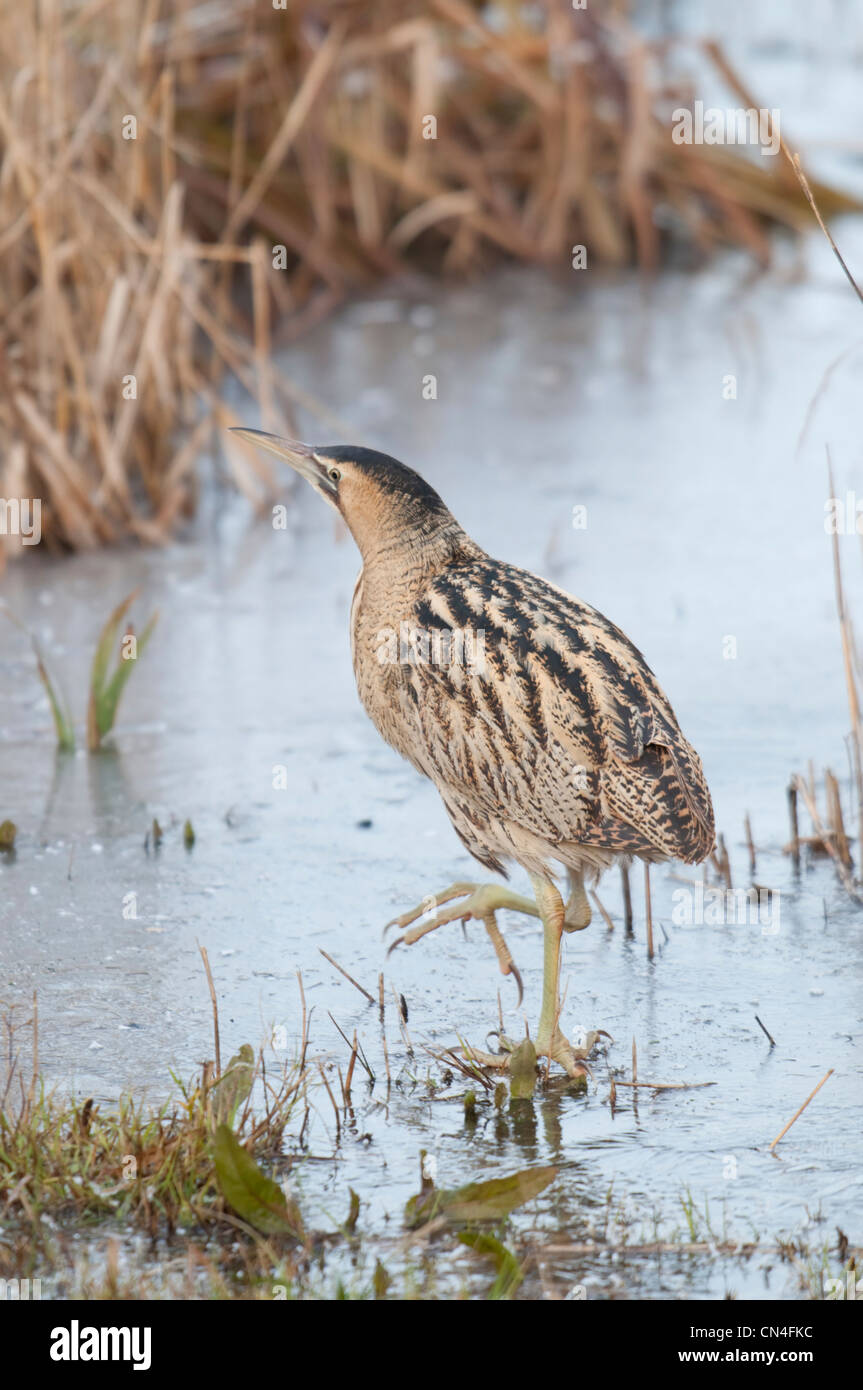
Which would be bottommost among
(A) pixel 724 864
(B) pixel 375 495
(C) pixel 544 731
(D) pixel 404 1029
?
(D) pixel 404 1029

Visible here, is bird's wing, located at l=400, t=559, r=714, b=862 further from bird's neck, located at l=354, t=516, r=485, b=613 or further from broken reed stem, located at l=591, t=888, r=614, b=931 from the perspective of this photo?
broken reed stem, located at l=591, t=888, r=614, b=931

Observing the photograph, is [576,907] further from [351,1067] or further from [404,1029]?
[351,1067]

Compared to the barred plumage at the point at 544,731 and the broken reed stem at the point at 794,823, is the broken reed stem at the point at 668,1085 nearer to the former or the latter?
the barred plumage at the point at 544,731

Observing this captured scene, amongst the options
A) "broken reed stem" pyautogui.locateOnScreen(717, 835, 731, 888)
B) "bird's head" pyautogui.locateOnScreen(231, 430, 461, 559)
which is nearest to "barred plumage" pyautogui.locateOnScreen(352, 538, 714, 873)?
"bird's head" pyautogui.locateOnScreen(231, 430, 461, 559)

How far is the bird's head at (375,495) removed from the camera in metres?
3.58

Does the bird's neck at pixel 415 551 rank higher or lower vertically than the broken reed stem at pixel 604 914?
higher

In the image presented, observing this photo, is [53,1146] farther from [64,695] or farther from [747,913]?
[64,695]

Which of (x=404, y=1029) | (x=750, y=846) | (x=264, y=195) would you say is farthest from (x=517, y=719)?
(x=264, y=195)

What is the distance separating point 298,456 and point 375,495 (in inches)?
9.3

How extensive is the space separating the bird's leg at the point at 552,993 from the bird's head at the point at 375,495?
2.21ft

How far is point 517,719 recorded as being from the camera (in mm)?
3299

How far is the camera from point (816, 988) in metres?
3.59

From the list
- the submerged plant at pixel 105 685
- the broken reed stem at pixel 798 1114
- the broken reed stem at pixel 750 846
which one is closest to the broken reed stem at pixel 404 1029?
the broken reed stem at pixel 798 1114
